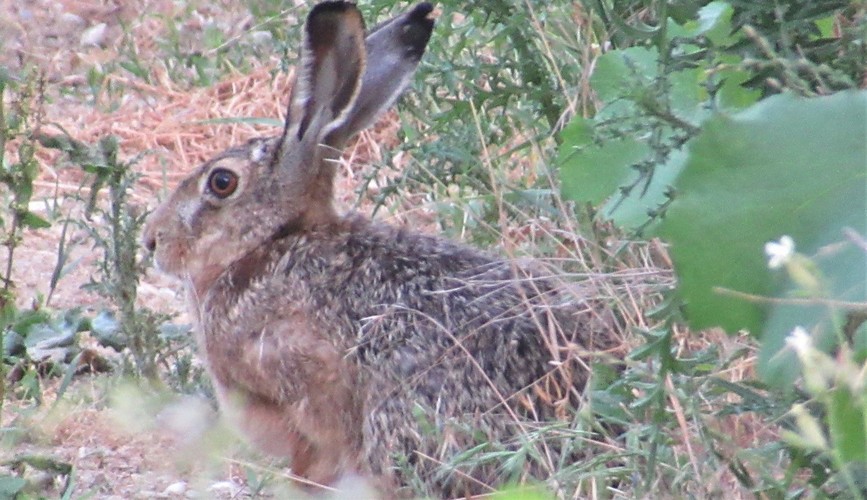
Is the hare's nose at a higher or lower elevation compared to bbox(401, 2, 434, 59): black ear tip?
lower

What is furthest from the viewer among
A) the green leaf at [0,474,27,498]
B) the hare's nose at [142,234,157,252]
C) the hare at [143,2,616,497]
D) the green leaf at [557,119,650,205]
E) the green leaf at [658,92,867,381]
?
the hare's nose at [142,234,157,252]

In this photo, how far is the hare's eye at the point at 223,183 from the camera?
4.57 meters

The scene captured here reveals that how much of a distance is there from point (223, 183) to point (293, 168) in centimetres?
25

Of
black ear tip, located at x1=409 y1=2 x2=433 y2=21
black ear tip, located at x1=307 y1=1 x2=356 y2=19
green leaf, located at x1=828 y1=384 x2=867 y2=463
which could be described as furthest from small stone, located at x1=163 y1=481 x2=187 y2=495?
green leaf, located at x1=828 y1=384 x2=867 y2=463

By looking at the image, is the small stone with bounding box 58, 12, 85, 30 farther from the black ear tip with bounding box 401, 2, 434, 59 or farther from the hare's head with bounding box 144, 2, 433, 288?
the black ear tip with bounding box 401, 2, 434, 59

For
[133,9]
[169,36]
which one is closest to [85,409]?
[169,36]

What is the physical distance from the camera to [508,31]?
392cm

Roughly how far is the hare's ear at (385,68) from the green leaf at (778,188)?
2.18 m

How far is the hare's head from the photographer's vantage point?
14.2 feet

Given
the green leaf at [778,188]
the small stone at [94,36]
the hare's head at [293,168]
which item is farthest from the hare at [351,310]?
the small stone at [94,36]

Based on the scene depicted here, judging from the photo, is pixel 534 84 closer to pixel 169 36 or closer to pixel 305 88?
pixel 305 88

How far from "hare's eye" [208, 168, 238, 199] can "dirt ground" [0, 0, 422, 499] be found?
22.0 inches

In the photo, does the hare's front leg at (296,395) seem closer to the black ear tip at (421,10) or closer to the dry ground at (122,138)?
the dry ground at (122,138)

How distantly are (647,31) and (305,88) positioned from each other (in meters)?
1.87
